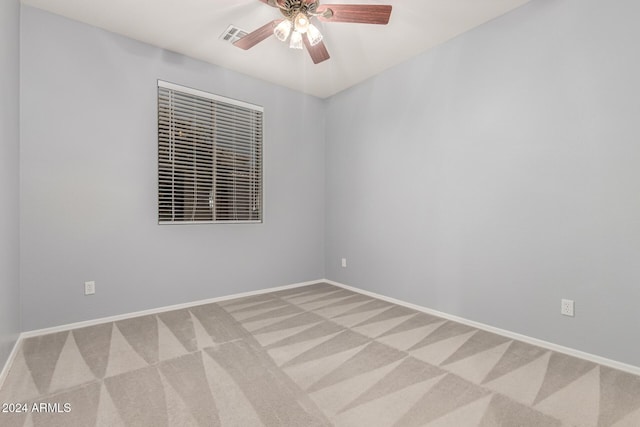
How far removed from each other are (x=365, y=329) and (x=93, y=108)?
334 centimetres

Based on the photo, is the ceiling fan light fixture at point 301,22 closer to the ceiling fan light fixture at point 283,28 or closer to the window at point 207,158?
the ceiling fan light fixture at point 283,28

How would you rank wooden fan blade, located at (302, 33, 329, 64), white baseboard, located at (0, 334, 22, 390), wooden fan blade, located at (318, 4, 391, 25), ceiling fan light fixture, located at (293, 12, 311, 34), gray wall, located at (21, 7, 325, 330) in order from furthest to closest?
gray wall, located at (21, 7, 325, 330) → wooden fan blade, located at (302, 33, 329, 64) → ceiling fan light fixture, located at (293, 12, 311, 34) → wooden fan blade, located at (318, 4, 391, 25) → white baseboard, located at (0, 334, 22, 390)

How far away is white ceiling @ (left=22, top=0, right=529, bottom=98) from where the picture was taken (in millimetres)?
2580

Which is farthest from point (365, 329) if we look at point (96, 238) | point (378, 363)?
point (96, 238)

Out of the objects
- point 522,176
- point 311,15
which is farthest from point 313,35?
point 522,176

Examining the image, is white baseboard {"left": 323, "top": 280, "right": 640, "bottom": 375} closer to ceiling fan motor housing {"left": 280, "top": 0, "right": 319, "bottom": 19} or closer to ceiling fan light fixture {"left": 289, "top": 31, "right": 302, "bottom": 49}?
ceiling fan light fixture {"left": 289, "top": 31, "right": 302, "bottom": 49}

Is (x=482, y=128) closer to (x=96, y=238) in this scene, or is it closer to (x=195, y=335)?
(x=195, y=335)

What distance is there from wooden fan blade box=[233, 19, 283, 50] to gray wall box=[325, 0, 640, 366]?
1806mm

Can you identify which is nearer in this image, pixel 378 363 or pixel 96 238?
pixel 378 363

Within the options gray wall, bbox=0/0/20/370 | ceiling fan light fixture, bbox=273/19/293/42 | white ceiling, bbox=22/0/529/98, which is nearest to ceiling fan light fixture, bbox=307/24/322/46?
ceiling fan light fixture, bbox=273/19/293/42

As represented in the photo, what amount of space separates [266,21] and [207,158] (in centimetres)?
162

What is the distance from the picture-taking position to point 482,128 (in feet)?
9.34

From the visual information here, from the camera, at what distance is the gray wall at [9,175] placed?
1.99m

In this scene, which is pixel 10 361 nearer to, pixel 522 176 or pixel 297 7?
pixel 297 7
